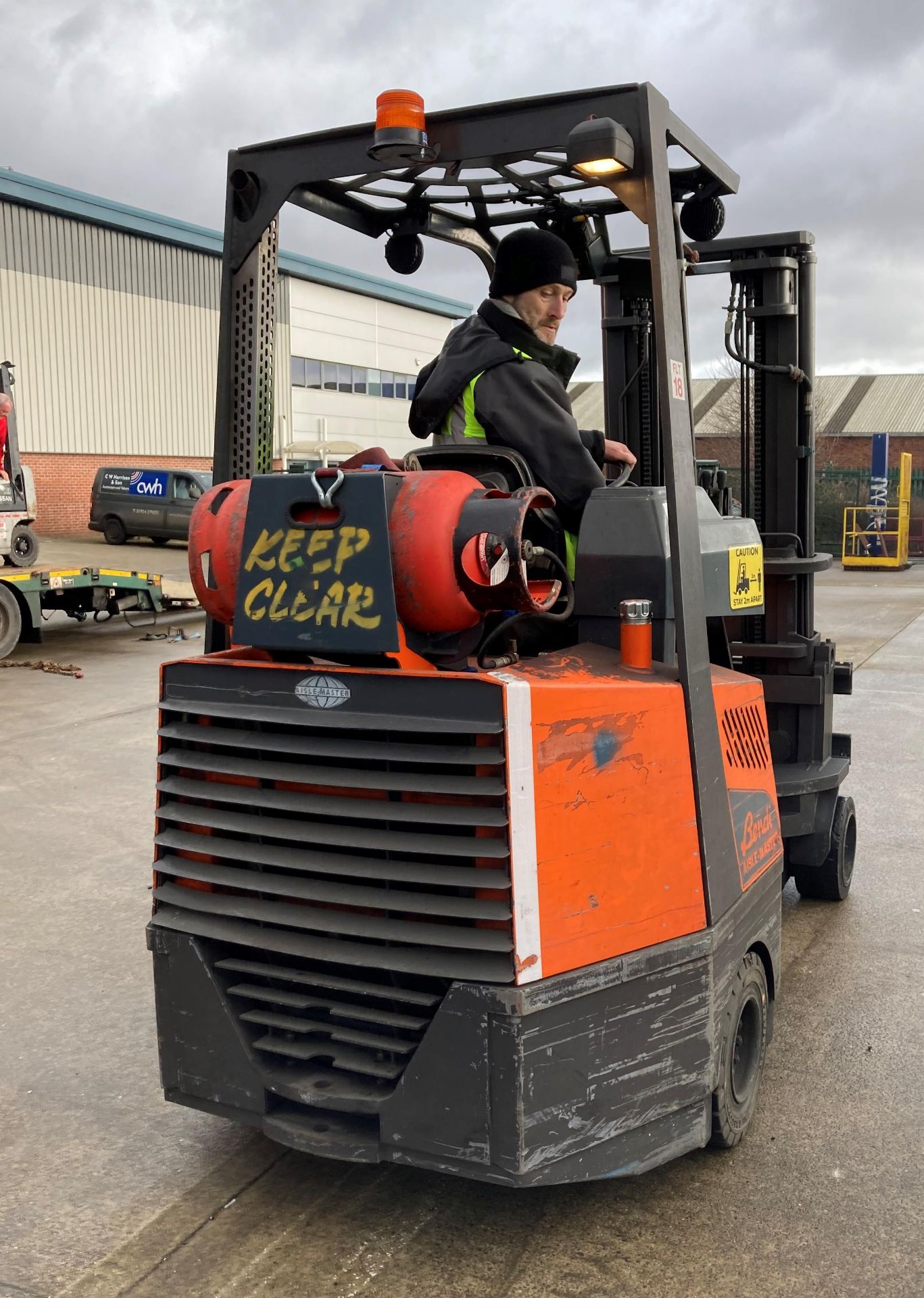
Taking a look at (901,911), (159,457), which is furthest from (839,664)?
(159,457)

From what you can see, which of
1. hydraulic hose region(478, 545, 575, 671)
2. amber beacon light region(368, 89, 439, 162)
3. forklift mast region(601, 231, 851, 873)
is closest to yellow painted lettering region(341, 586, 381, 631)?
hydraulic hose region(478, 545, 575, 671)

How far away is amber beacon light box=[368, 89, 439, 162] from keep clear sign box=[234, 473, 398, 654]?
0.83 m

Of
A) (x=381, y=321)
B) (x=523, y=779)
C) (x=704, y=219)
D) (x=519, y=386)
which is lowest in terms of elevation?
(x=523, y=779)

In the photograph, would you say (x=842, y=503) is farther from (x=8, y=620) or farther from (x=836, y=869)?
(x=836, y=869)

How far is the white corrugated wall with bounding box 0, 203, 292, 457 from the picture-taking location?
97.3ft

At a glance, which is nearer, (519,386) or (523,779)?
(523,779)

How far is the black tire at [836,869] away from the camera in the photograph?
17.0 ft

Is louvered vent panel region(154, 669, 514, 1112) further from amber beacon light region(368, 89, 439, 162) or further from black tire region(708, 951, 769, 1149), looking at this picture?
amber beacon light region(368, 89, 439, 162)


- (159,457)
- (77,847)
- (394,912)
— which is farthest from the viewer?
(159,457)

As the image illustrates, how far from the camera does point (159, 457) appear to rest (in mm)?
33938

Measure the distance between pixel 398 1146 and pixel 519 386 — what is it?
1.88 metres

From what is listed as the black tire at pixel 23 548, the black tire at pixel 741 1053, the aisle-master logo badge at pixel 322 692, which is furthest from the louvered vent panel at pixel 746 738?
the black tire at pixel 23 548

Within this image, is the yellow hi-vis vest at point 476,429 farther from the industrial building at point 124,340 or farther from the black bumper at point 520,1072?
the industrial building at point 124,340

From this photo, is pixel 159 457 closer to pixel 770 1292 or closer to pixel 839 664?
pixel 839 664
